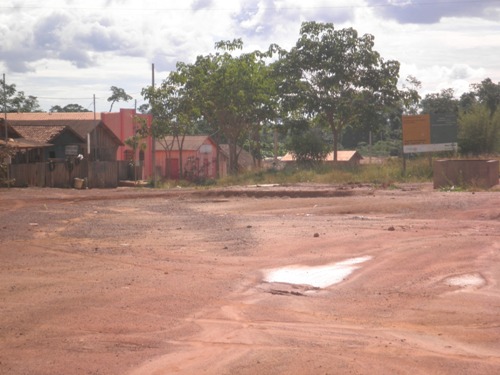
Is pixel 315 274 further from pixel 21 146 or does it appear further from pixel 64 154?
pixel 64 154

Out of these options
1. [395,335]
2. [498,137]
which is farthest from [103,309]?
[498,137]

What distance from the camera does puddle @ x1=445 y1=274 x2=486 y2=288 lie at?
10.4m

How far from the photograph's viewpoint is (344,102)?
44.3 meters

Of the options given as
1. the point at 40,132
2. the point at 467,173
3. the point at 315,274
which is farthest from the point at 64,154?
the point at 315,274

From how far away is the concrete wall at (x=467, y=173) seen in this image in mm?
26406

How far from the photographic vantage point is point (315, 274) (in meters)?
11.3

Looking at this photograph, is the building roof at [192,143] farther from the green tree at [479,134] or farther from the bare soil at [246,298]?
the bare soil at [246,298]

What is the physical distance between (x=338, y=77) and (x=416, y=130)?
9.90m

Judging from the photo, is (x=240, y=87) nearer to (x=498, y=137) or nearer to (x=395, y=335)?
(x=498, y=137)

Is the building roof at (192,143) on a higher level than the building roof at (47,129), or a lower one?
lower

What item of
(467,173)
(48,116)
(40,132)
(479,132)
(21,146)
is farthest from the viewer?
(48,116)

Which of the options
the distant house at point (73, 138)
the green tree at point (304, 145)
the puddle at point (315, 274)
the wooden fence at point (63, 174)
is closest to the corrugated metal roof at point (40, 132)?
the distant house at point (73, 138)

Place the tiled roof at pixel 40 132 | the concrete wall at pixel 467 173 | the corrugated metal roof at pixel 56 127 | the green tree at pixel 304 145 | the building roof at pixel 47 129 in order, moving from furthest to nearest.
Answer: the corrugated metal roof at pixel 56 127
the building roof at pixel 47 129
the tiled roof at pixel 40 132
the green tree at pixel 304 145
the concrete wall at pixel 467 173

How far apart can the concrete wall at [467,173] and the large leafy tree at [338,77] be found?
16589 mm
